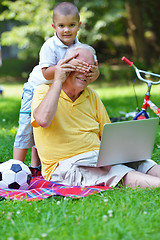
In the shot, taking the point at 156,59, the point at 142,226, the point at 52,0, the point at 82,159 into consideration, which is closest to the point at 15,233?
the point at 142,226

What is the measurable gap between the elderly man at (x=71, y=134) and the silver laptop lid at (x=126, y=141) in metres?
0.09

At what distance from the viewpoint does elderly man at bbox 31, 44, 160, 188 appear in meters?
2.96

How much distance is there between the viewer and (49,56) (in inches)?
138

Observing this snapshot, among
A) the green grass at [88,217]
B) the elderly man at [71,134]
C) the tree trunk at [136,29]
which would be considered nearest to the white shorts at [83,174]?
the elderly man at [71,134]

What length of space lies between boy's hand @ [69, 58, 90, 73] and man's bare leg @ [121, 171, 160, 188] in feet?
2.87

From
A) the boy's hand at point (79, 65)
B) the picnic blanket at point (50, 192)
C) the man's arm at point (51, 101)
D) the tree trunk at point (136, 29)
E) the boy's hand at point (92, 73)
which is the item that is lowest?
the picnic blanket at point (50, 192)

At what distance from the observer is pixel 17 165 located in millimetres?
3162

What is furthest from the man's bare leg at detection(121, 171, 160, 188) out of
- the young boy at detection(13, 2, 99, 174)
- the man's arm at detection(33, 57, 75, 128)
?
the young boy at detection(13, 2, 99, 174)

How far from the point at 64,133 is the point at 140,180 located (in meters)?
0.71

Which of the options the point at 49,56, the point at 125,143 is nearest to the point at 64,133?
the point at 125,143

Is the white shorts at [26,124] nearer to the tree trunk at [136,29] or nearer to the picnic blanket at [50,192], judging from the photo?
the picnic blanket at [50,192]

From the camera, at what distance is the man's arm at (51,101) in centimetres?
293

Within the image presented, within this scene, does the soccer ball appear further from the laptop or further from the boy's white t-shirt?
the boy's white t-shirt

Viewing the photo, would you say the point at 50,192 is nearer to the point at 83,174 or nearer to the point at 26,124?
the point at 83,174
